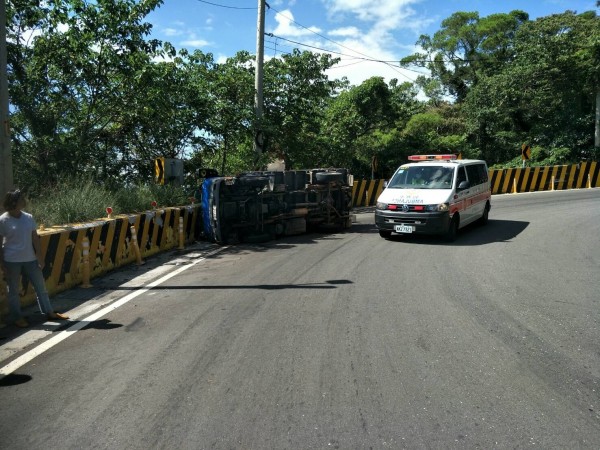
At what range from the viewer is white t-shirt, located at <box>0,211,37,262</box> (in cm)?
580

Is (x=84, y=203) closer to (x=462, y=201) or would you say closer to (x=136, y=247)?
(x=136, y=247)

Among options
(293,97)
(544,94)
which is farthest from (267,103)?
(544,94)

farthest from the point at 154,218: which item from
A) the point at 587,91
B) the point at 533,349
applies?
the point at 587,91

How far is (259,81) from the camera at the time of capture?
58.2ft

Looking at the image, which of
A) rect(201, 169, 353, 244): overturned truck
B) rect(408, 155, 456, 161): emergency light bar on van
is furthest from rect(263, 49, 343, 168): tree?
rect(408, 155, 456, 161): emergency light bar on van

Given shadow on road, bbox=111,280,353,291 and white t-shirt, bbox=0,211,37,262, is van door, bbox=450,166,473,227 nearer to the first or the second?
shadow on road, bbox=111,280,353,291

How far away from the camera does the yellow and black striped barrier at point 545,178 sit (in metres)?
25.7

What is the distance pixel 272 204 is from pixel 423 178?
382 centimetres

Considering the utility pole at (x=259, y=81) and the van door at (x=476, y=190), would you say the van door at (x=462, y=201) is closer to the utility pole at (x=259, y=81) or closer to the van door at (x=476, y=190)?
the van door at (x=476, y=190)

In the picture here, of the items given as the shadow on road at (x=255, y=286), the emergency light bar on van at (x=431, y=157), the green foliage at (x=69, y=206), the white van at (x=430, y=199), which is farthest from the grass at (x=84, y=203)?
the emergency light bar on van at (x=431, y=157)

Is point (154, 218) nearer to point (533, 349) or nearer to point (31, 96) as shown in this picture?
point (31, 96)

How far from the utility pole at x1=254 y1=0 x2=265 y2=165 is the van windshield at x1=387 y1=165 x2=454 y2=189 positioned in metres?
6.65

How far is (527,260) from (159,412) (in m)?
7.82

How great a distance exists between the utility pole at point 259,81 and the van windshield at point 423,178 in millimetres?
6654
